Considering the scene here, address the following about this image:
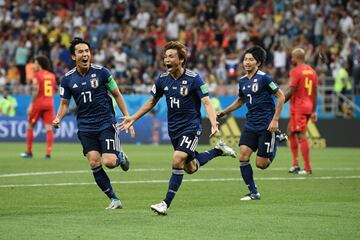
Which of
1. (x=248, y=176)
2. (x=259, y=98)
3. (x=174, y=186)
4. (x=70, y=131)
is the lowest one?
(x=70, y=131)

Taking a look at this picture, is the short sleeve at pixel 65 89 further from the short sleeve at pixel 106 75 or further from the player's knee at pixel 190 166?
the player's knee at pixel 190 166

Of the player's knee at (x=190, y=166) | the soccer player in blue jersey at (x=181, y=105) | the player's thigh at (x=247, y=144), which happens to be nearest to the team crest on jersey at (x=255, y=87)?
the player's thigh at (x=247, y=144)

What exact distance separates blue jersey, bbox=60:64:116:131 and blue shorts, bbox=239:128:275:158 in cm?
259

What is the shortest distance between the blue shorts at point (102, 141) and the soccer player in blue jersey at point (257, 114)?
2.23m

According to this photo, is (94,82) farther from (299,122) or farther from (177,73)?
(299,122)

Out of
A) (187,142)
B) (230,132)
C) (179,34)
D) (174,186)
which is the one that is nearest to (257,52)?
(187,142)

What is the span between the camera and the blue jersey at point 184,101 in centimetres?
1311

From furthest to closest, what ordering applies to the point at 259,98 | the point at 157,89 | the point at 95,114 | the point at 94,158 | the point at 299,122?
the point at 299,122
the point at 259,98
the point at 95,114
the point at 94,158
the point at 157,89

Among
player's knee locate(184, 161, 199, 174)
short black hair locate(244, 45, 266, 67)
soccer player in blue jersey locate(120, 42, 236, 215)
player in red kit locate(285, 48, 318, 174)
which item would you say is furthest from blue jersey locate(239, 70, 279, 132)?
player in red kit locate(285, 48, 318, 174)

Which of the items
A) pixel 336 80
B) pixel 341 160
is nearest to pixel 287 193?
pixel 341 160

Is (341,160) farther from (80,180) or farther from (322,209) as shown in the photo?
(322,209)

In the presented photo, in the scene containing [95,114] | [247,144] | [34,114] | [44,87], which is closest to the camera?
[95,114]

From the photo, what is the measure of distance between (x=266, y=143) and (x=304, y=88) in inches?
222

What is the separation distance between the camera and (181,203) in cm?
1452
